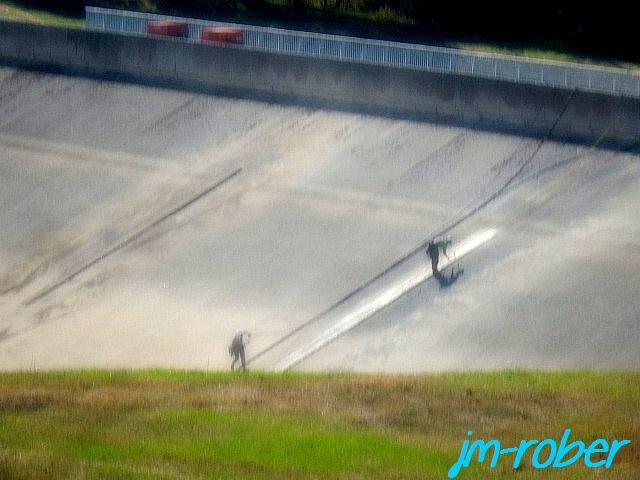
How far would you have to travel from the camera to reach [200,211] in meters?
21.9

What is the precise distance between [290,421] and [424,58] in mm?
13471

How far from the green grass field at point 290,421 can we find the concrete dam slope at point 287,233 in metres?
1.85

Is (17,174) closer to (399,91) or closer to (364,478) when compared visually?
(399,91)

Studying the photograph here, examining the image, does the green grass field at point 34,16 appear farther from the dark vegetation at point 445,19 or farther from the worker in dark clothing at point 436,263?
the worker in dark clothing at point 436,263

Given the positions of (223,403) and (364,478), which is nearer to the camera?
(364,478)

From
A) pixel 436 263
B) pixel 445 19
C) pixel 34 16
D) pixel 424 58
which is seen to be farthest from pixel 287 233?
pixel 34 16

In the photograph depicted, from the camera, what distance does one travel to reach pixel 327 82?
81.5 feet

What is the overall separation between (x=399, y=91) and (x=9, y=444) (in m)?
13.8

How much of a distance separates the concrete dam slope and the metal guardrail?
4.56ft

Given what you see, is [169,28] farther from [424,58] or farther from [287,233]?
[287,233]

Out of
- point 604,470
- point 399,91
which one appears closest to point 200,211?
point 399,91

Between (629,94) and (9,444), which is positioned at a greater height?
(629,94)

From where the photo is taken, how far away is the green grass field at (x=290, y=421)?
38.3ft

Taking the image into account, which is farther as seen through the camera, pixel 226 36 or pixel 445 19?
pixel 445 19
